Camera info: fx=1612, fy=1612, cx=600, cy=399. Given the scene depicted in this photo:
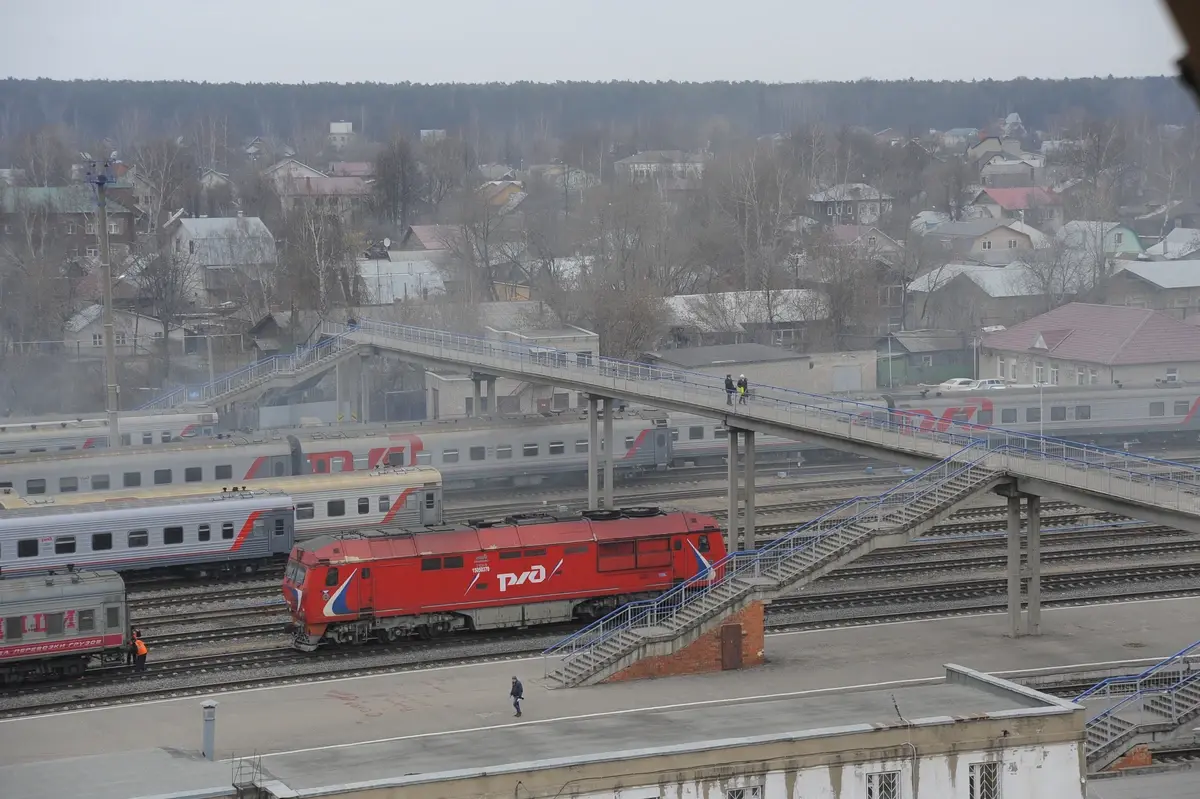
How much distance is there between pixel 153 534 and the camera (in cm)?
3484

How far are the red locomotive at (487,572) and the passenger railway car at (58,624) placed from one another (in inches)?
138

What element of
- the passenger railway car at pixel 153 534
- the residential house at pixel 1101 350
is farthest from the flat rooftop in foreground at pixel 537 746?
the residential house at pixel 1101 350

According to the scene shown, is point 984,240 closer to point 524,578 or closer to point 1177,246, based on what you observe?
point 1177,246

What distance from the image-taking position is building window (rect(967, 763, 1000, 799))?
19.0 m

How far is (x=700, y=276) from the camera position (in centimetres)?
8706

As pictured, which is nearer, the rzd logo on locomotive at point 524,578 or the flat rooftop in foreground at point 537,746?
the flat rooftop in foreground at point 537,746

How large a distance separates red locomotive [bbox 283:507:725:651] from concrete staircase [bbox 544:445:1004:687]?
1.28m

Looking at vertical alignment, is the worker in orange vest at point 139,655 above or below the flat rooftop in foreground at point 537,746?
below

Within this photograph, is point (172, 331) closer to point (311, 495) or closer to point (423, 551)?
point (311, 495)

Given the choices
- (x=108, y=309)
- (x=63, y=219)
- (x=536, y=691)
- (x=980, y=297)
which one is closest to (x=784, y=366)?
(x=108, y=309)

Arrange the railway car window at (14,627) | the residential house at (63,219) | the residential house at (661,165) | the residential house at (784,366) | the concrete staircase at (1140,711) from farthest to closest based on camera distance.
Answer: the residential house at (661,165)
the residential house at (63,219)
the residential house at (784,366)
the railway car window at (14,627)
the concrete staircase at (1140,711)

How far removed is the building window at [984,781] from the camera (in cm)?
1898

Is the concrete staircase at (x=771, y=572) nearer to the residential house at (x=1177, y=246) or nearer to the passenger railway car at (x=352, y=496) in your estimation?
the passenger railway car at (x=352, y=496)

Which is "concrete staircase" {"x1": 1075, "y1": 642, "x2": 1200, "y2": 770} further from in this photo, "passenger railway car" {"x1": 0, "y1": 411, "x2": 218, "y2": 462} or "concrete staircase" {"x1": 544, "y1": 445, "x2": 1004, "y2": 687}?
"passenger railway car" {"x1": 0, "y1": 411, "x2": 218, "y2": 462}
